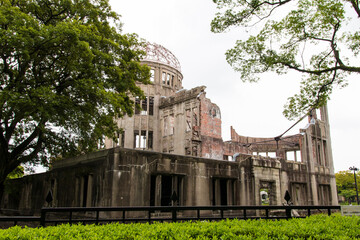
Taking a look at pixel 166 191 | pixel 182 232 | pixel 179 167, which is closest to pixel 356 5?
pixel 179 167

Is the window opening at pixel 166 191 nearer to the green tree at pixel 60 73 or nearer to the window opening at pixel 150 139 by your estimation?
the green tree at pixel 60 73

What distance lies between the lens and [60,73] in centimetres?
1816

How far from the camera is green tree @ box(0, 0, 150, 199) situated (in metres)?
15.1

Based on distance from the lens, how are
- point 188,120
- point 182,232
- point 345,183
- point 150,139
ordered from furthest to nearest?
point 345,183 < point 150,139 < point 188,120 < point 182,232

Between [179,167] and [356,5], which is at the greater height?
[356,5]

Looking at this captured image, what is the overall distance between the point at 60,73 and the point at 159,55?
78.3 ft

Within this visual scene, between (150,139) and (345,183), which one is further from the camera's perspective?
(345,183)

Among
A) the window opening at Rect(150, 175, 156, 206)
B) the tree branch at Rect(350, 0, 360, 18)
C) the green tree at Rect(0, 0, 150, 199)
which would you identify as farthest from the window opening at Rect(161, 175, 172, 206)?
the tree branch at Rect(350, 0, 360, 18)

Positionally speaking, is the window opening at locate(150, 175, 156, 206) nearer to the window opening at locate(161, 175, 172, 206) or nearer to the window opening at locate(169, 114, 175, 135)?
the window opening at locate(161, 175, 172, 206)

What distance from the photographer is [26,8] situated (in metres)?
18.0

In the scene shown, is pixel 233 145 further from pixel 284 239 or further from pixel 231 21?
pixel 284 239

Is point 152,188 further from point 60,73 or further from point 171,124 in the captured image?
point 171,124

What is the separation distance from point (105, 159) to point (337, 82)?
14.9 m

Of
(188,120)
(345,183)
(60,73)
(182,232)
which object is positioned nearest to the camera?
(182,232)
